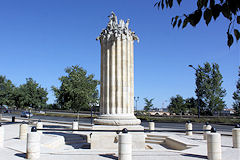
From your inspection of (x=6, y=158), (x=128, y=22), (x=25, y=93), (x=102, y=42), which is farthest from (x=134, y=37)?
(x=25, y=93)

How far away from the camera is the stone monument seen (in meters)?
11.7

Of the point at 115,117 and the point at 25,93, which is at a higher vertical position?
the point at 25,93

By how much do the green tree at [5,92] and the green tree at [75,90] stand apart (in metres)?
20.3

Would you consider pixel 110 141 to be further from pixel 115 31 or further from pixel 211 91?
pixel 211 91

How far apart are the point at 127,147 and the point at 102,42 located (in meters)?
7.61

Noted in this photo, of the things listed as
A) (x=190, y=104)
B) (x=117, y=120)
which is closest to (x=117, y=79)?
(x=117, y=120)

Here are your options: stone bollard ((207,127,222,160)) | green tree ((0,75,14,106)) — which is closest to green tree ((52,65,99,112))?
stone bollard ((207,127,222,160))

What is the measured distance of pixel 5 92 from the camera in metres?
40.9

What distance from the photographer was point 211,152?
729cm

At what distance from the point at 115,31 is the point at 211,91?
A: 41241 millimetres

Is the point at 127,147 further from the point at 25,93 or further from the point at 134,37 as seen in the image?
the point at 25,93

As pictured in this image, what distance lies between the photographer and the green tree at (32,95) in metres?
28.9

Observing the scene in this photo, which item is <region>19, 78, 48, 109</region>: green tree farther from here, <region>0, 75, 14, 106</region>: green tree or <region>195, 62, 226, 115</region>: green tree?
<region>195, 62, 226, 115</region>: green tree

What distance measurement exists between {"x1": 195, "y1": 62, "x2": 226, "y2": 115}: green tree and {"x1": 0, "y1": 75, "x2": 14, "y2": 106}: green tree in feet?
131
